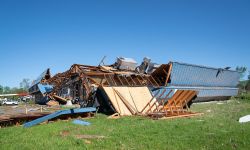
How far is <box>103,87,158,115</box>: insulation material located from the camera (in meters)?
15.0

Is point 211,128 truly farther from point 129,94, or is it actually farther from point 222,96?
point 222,96

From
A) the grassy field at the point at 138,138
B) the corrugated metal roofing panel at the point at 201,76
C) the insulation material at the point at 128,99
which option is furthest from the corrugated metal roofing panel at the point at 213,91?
the grassy field at the point at 138,138

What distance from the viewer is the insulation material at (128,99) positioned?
592 inches

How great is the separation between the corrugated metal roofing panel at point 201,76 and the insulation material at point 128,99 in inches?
270

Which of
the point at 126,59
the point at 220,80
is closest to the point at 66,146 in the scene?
the point at 126,59

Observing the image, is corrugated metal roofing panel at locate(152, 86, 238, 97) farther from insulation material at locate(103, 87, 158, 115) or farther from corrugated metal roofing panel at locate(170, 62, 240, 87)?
insulation material at locate(103, 87, 158, 115)

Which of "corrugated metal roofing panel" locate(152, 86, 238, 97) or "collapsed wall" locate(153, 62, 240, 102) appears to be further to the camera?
"corrugated metal roofing panel" locate(152, 86, 238, 97)

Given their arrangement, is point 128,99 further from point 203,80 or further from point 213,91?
point 213,91

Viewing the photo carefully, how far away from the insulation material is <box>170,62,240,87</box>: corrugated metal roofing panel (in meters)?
6.86

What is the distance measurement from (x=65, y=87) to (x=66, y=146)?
1853cm

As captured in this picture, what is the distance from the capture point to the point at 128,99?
16.1 meters

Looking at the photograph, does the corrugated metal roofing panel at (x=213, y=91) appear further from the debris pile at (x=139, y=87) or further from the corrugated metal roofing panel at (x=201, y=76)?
the corrugated metal roofing panel at (x=201, y=76)

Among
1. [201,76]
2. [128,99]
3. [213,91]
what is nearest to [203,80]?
[201,76]

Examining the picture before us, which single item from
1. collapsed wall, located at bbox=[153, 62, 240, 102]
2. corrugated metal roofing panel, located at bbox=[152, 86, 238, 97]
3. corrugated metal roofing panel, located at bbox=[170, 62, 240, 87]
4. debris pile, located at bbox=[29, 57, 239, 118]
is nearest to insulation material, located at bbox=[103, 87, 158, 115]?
debris pile, located at bbox=[29, 57, 239, 118]
